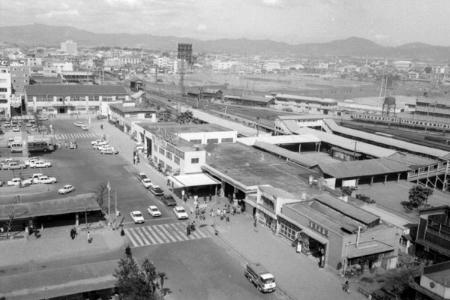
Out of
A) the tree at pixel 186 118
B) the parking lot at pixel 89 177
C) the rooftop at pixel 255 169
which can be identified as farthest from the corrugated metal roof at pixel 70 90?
the rooftop at pixel 255 169

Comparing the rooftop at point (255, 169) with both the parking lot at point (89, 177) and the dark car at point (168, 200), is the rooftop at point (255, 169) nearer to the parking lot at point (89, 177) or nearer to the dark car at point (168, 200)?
the dark car at point (168, 200)

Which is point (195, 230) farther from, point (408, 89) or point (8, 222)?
point (408, 89)

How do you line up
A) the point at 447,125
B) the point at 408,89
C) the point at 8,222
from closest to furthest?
the point at 8,222 → the point at 447,125 → the point at 408,89

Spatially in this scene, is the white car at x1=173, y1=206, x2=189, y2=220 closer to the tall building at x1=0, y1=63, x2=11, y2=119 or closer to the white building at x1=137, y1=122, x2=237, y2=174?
the white building at x1=137, y1=122, x2=237, y2=174

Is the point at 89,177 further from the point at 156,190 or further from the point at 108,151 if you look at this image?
the point at 108,151

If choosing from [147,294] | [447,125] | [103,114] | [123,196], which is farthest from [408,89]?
[147,294]

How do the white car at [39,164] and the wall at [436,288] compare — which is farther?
the white car at [39,164]
